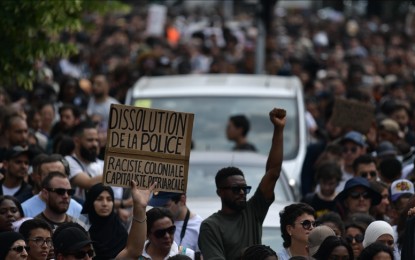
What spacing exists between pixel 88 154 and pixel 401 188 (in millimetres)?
2875

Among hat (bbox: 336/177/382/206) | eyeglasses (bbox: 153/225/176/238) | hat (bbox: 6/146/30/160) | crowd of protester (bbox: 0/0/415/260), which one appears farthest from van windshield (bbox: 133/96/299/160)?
eyeglasses (bbox: 153/225/176/238)

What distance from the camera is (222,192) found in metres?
10.6

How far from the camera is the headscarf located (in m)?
11.2

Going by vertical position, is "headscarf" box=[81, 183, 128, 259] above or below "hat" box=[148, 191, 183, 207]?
below

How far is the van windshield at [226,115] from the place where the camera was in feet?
52.4

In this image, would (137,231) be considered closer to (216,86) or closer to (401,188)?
(401,188)

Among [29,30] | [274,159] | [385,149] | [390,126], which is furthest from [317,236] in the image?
[390,126]

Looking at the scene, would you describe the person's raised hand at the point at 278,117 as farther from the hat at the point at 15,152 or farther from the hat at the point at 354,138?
the hat at the point at 354,138

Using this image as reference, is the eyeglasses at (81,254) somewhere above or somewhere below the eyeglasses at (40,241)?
below

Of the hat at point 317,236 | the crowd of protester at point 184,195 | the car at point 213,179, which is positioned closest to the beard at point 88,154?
the crowd of protester at point 184,195

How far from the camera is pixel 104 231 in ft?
37.3

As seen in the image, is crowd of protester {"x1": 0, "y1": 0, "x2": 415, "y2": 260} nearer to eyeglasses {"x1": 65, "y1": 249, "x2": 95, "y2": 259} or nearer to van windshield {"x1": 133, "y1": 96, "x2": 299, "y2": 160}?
eyeglasses {"x1": 65, "y1": 249, "x2": 95, "y2": 259}

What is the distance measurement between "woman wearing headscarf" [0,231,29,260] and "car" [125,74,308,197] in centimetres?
590

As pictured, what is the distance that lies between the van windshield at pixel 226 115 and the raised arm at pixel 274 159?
4924mm
